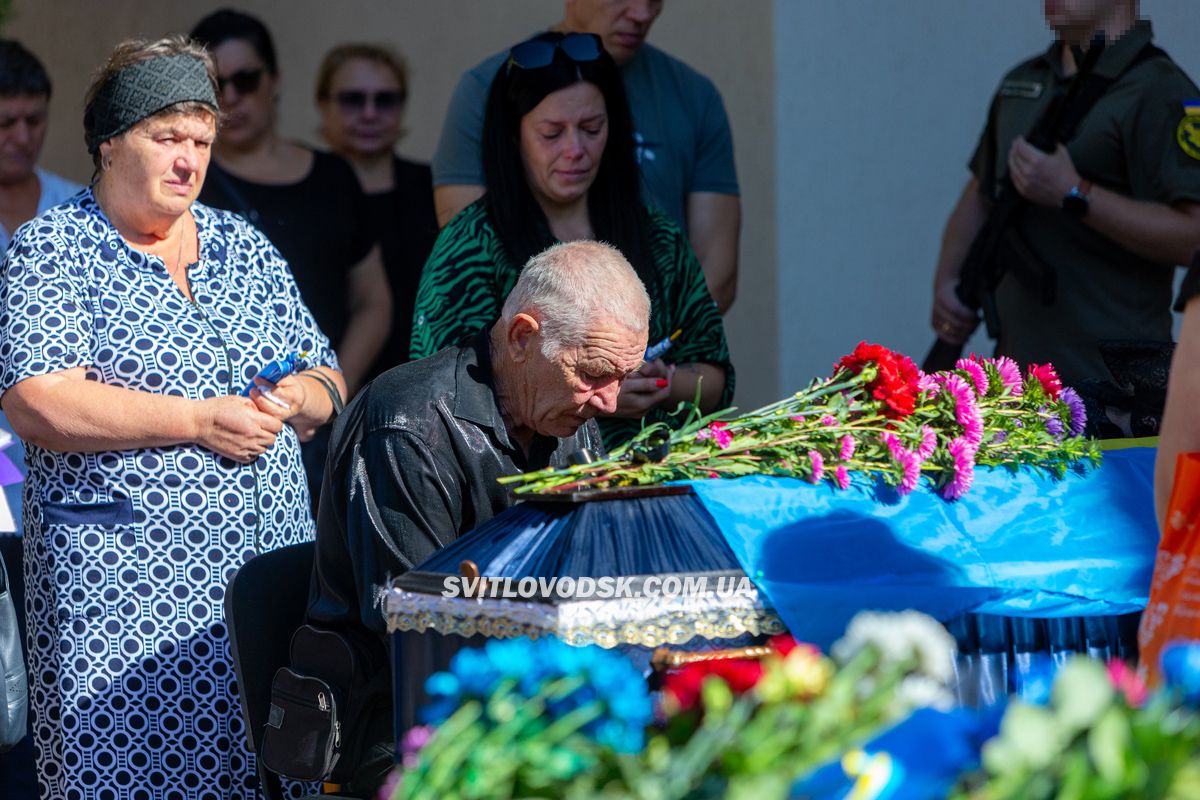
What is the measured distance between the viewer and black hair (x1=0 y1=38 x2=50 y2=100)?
13.8 ft

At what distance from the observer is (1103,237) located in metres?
4.09

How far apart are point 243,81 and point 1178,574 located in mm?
3442

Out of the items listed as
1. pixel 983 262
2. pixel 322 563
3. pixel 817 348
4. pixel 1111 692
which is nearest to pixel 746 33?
pixel 817 348

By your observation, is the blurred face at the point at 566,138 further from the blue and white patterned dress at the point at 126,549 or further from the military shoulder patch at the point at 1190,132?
the military shoulder patch at the point at 1190,132

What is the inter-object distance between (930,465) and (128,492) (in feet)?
5.03

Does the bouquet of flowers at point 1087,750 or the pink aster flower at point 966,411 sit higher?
the bouquet of flowers at point 1087,750

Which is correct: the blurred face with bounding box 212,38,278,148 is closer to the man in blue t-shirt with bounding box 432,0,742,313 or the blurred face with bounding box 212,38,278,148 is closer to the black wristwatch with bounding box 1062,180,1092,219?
the man in blue t-shirt with bounding box 432,0,742,313

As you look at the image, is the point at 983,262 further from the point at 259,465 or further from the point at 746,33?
the point at 259,465

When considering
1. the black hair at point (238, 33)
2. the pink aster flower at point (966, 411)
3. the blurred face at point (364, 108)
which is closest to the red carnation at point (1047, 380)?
the pink aster flower at point (966, 411)

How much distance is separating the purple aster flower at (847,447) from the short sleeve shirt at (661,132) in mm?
1733

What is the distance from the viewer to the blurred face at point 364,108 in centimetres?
518

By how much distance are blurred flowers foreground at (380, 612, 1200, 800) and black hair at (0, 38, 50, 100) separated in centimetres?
322

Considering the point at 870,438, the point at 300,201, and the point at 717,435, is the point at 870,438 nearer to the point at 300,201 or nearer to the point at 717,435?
the point at 717,435

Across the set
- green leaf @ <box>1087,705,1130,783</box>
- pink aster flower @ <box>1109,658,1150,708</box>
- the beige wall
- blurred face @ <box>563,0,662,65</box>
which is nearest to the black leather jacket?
pink aster flower @ <box>1109,658,1150,708</box>
